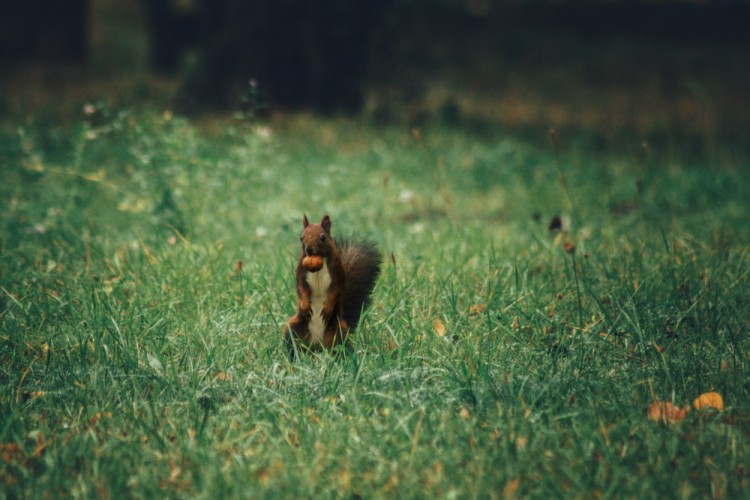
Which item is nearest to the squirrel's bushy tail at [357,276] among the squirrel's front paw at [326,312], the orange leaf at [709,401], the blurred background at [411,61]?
the squirrel's front paw at [326,312]

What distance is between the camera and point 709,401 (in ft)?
7.88

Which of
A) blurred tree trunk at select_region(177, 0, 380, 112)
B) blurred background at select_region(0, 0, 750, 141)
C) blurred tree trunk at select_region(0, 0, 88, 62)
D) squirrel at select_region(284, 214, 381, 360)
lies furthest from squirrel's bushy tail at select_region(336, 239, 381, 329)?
blurred tree trunk at select_region(0, 0, 88, 62)

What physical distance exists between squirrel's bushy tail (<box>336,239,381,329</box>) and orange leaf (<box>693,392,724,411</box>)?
1217mm

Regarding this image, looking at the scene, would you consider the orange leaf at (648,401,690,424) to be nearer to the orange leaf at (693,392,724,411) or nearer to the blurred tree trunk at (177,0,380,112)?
the orange leaf at (693,392,724,411)

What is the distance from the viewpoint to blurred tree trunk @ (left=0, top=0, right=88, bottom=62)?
11820 millimetres

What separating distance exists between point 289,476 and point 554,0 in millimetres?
16834

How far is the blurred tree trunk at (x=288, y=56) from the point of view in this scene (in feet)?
27.6

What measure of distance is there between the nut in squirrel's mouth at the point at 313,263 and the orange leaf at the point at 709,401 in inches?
52.8

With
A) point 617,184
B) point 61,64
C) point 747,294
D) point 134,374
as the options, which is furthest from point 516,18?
point 134,374

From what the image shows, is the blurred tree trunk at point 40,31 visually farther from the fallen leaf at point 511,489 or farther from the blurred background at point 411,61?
the fallen leaf at point 511,489

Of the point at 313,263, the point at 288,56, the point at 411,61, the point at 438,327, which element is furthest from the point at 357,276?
the point at 411,61

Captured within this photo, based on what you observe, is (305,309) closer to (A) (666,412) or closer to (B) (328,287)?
(B) (328,287)

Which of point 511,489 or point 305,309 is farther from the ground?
point 305,309

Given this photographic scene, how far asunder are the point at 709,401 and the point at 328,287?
135 cm
